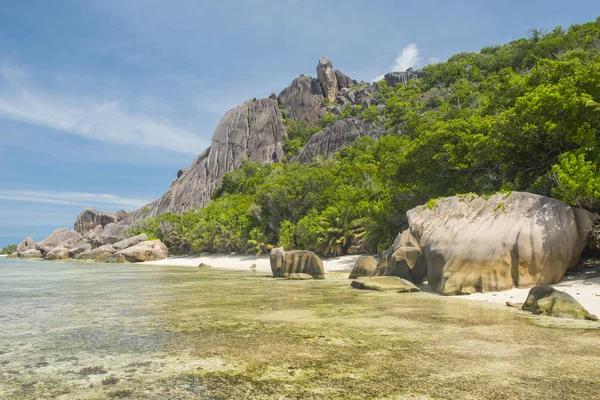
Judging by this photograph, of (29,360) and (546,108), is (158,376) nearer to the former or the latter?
(29,360)

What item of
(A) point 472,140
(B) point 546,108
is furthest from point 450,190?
(B) point 546,108

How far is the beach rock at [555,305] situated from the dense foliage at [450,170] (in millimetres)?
4637

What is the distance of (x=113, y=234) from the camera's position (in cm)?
7919

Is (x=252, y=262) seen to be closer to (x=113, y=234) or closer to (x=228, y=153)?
(x=228, y=153)

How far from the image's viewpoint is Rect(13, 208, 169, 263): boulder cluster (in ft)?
167

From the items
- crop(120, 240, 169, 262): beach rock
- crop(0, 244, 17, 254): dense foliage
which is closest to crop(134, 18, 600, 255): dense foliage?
crop(120, 240, 169, 262): beach rock

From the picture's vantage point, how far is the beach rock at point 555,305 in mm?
8836

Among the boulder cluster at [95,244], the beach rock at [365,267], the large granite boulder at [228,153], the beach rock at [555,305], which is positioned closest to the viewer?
the beach rock at [555,305]

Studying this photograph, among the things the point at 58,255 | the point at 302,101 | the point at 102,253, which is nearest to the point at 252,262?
the point at 102,253

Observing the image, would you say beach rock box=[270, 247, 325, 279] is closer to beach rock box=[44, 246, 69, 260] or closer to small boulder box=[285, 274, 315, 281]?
small boulder box=[285, 274, 315, 281]

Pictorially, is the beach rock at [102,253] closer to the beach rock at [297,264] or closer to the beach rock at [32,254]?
the beach rock at [32,254]

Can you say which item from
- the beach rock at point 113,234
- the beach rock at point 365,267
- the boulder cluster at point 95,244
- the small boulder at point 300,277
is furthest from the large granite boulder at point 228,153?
the beach rock at point 365,267

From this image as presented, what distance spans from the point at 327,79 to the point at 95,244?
7151 cm

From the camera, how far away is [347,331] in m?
7.56
